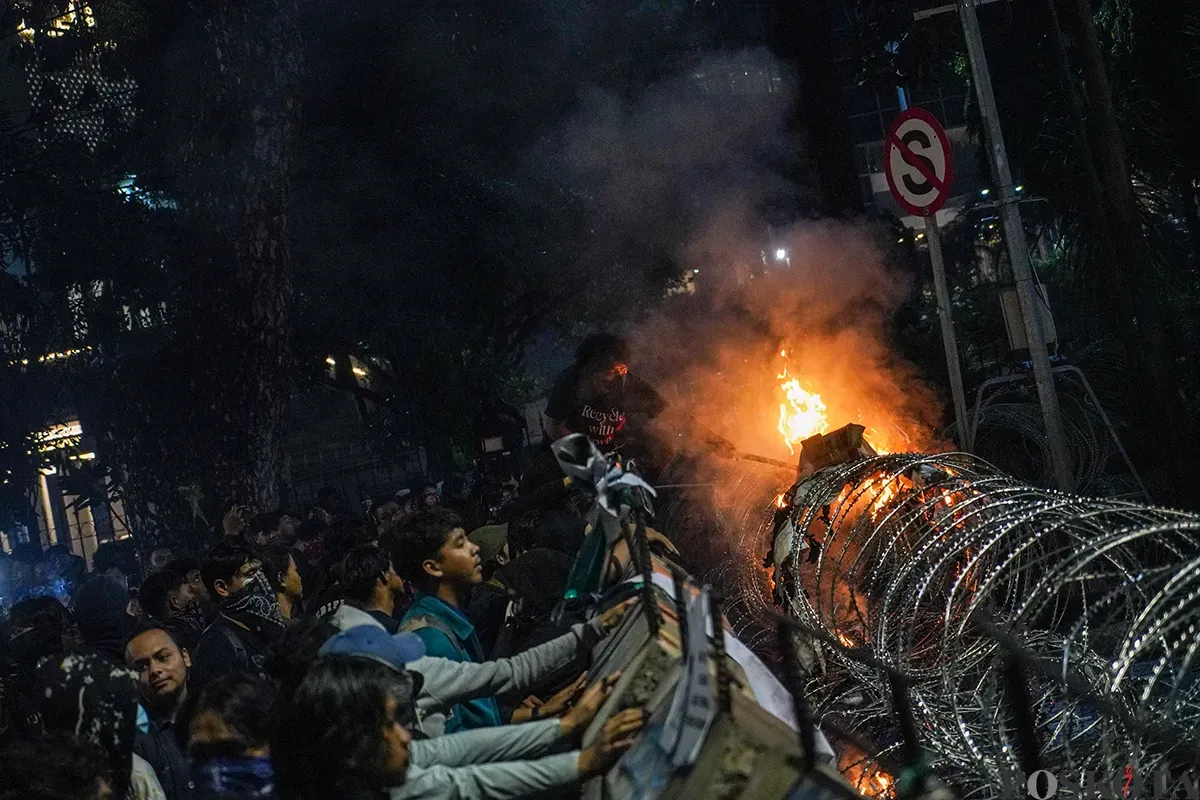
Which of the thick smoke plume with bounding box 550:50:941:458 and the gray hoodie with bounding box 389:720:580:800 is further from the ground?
the thick smoke plume with bounding box 550:50:941:458

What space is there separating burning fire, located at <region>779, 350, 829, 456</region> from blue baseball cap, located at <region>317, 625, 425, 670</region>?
691cm

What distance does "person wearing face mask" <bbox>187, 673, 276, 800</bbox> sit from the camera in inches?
146

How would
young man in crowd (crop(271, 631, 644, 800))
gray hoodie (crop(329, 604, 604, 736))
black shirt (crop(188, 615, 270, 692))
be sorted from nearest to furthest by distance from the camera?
young man in crowd (crop(271, 631, 644, 800)) → gray hoodie (crop(329, 604, 604, 736)) → black shirt (crop(188, 615, 270, 692))

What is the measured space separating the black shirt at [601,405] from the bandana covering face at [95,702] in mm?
5224

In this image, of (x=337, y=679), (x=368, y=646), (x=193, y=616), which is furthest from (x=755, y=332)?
(x=337, y=679)

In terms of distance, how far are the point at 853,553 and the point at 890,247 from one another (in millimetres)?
4294

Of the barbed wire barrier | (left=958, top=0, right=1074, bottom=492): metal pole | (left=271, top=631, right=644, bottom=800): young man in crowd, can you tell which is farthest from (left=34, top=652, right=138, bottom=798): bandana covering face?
(left=958, top=0, right=1074, bottom=492): metal pole

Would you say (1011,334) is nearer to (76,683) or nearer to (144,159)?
(76,683)

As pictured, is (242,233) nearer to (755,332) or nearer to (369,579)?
(755,332)

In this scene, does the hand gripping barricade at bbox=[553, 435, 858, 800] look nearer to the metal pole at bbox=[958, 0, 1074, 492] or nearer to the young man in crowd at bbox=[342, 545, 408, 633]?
the young man in crowd at bbox=[342, 545, 408, 633]

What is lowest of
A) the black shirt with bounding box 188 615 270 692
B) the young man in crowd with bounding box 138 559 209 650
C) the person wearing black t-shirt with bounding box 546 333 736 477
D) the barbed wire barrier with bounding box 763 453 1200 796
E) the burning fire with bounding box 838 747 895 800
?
the burning fire with bounding box 838 747 895 800

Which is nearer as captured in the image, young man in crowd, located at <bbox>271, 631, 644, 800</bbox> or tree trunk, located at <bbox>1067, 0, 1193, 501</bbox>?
young man in crowd, located at <bbox>271, 631, 644, 800</bbox>

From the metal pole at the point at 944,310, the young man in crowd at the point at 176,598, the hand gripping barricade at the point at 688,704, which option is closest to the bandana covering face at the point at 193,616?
the young man in crowd at the point at 176,598

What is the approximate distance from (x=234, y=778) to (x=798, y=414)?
24.4ft
